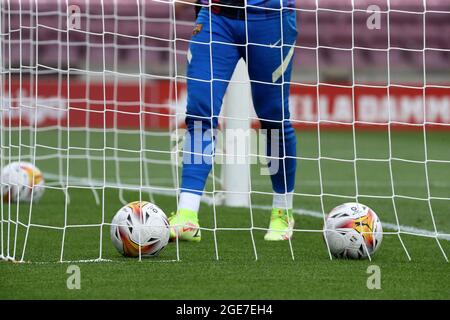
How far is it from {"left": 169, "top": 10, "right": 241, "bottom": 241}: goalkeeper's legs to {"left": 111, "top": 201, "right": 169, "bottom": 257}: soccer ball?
0.45 meters

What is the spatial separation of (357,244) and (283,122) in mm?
981

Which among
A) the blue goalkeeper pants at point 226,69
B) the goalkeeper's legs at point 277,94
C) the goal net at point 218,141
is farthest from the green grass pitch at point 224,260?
the blue goalkeeper pants at point 226,69

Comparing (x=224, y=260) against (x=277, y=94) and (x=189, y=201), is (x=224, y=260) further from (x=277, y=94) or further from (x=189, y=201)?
(x=277, y=94)

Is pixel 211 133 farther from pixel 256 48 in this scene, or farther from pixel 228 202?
pixel 228 202

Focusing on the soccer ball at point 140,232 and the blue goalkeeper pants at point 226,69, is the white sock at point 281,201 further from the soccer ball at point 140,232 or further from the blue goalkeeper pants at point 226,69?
the soccer ball at point 140,232

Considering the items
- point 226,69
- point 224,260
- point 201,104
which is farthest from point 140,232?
point 226,69

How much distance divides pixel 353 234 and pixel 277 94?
1.04 meters

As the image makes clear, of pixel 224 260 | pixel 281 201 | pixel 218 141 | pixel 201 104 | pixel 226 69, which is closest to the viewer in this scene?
pixel 224 260

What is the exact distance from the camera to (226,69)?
5.27 meters

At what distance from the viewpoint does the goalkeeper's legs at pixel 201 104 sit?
517 centimetres

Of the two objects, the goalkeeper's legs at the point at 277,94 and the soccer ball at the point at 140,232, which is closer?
the soccer ball at the point at 140,232

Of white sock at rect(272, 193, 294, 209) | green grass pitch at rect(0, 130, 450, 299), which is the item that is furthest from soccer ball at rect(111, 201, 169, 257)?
white sock at rect(272, 193, 294, 209)

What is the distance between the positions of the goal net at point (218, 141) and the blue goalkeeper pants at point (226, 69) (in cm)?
9
